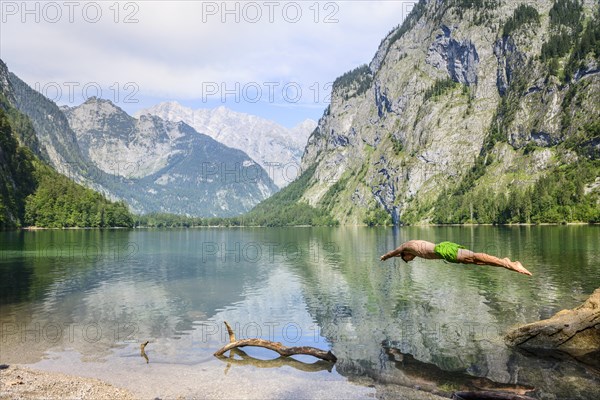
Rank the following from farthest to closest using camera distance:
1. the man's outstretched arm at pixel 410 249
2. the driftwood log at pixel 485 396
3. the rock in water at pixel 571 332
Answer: the rock in water at pixel 571 332, the driftwood log at pixel 485 396, the man's outstretched arm at pixel 410 249

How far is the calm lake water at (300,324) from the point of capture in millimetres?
24391

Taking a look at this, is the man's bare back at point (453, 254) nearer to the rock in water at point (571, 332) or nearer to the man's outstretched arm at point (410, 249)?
the man's outstretched arm at point (410, 249)

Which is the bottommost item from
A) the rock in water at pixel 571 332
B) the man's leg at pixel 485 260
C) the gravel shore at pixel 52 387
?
the gravel shore at pixel 52 387

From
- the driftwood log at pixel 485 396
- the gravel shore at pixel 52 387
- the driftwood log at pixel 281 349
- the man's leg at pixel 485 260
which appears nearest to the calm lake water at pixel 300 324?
the driftwood log at pixel 281 349

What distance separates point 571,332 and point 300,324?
20.1m

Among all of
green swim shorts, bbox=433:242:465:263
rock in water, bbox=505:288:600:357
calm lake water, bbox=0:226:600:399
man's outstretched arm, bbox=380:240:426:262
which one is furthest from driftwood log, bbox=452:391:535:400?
rock in water, bbox=505:288:600:357

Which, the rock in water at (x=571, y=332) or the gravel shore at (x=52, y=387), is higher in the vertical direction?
the rock in water at (x=571, y=332)

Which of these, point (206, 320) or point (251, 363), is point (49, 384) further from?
point (206, 320)

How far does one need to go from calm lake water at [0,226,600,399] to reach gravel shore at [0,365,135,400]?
5.01 feet

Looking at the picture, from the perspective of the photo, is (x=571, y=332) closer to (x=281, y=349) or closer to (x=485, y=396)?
(x=485, y=396)

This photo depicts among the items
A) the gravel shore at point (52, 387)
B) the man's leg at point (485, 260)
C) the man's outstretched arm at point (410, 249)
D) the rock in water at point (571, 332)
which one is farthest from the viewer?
the rock in water at point (571, 332)

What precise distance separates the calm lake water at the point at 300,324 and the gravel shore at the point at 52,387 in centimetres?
153

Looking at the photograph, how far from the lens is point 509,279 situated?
59969 millimetres

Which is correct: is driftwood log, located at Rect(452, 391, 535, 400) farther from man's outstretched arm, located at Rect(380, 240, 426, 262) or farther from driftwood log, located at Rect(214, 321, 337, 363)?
driftwood log, located at Rect(214, 321, 337, 363)
